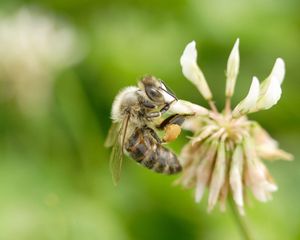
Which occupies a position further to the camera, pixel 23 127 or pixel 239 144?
pixel 23 127

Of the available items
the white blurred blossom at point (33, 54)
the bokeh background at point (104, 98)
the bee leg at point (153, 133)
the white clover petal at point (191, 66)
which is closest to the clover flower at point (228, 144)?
the white clover petal at point (191, 66)

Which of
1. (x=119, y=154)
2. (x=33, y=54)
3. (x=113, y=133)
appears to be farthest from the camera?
(x=33, y=54)

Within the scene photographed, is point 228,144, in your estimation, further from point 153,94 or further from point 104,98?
point 104,98

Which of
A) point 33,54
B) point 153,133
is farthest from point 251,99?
point 33,54

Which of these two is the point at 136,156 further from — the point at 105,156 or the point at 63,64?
the point at 63,64

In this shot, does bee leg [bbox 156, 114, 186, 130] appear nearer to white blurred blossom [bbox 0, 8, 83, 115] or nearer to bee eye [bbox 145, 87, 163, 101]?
bee eye [bbox 145, 87, 163, 101]

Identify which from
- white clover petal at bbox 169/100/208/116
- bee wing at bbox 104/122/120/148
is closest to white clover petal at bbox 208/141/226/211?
white clover petal at bbox 169/100/208/116

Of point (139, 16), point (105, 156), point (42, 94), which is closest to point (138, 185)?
point (105, 156)

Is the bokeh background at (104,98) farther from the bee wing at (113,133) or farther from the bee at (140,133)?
the bee at (140,133)
